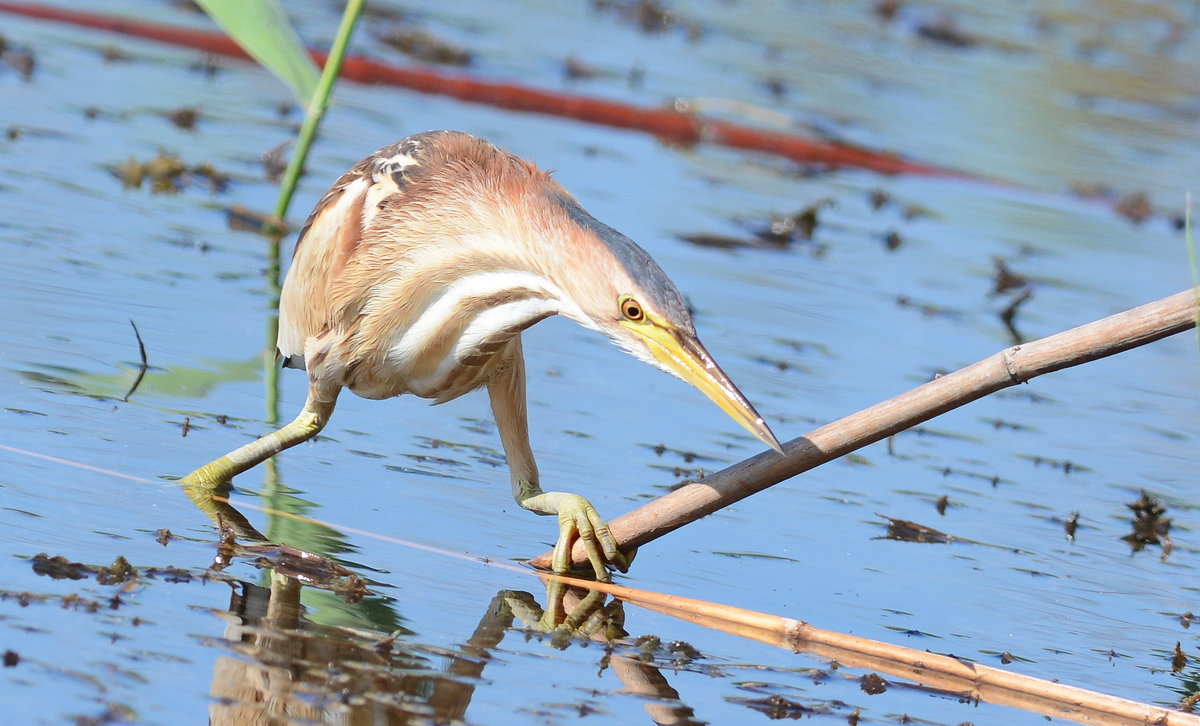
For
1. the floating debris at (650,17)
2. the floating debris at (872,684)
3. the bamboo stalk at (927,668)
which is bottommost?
the floating debris at (872,684)

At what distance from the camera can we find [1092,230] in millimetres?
9367

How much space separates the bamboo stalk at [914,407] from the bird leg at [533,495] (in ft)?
0.12

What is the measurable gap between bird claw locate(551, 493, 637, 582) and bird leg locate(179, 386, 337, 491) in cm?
65

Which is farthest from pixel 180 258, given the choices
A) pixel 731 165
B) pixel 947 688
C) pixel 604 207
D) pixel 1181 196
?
pixel 1181 196

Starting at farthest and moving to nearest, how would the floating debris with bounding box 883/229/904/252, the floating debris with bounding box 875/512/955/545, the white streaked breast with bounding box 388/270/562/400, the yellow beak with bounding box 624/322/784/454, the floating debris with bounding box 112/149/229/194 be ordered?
the floating debris with bounding box 883/229/904/252
the floating debris with bounding box 112/149/229/194
the floating debris with bounding box 875/512/955/545
the white streaked breast with bounding box 388/270/562/400
the yellow beak with bounding box 624/322/784/454

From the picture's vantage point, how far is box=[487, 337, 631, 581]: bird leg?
3.89m

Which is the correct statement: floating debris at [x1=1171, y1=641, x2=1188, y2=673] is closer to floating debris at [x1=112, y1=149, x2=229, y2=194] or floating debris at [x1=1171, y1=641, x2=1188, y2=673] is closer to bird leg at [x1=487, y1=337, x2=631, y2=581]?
bird leg at [x1=487, y1=337, x2=631, y2=581]

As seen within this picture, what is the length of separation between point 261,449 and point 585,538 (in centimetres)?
80

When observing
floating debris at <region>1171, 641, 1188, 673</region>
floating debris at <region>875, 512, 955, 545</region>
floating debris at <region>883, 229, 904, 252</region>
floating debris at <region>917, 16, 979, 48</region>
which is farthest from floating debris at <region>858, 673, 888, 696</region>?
floating debris at <region>917, 16, 979, 48</region>

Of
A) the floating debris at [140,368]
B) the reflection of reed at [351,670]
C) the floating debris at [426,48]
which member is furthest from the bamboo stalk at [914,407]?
the floating debris at [426,48]

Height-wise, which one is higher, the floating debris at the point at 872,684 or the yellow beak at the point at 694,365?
the yellow beak at the point at 694,365

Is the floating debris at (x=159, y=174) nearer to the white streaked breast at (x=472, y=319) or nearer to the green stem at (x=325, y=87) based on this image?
the green stem at (x=325, y=87)

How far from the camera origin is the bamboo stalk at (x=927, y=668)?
→ 3.38 metres

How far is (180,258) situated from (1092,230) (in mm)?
5078
